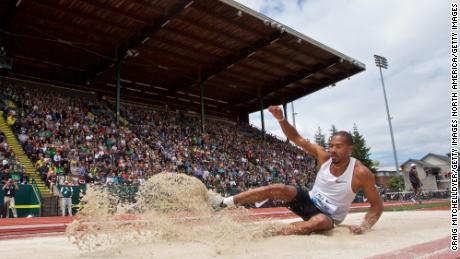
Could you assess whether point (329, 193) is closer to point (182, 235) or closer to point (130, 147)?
point (182, 235)

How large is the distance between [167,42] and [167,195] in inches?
698

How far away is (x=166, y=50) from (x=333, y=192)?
19248 mm

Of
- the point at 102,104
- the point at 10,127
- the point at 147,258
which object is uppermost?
the point at 102,104

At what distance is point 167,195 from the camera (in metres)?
4.89

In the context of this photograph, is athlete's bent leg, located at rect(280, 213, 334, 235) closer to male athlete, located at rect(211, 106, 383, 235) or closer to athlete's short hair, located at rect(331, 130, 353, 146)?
male athlete, located at rect(211, 106, 383, 235)

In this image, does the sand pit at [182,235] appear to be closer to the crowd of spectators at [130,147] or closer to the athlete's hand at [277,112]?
the athlete's hand at [277,112]

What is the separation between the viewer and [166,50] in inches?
885

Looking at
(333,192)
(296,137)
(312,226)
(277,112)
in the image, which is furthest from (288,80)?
(312,226)

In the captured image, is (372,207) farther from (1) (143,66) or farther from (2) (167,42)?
(1) (143,66)

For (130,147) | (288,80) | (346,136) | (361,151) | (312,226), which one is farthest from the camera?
(361,151)

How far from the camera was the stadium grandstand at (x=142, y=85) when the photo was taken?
16.8m

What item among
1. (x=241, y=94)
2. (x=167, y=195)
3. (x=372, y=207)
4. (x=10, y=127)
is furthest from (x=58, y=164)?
(x=241, y=94)

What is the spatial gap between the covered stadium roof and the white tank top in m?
14.5

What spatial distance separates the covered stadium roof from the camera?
715 inches
